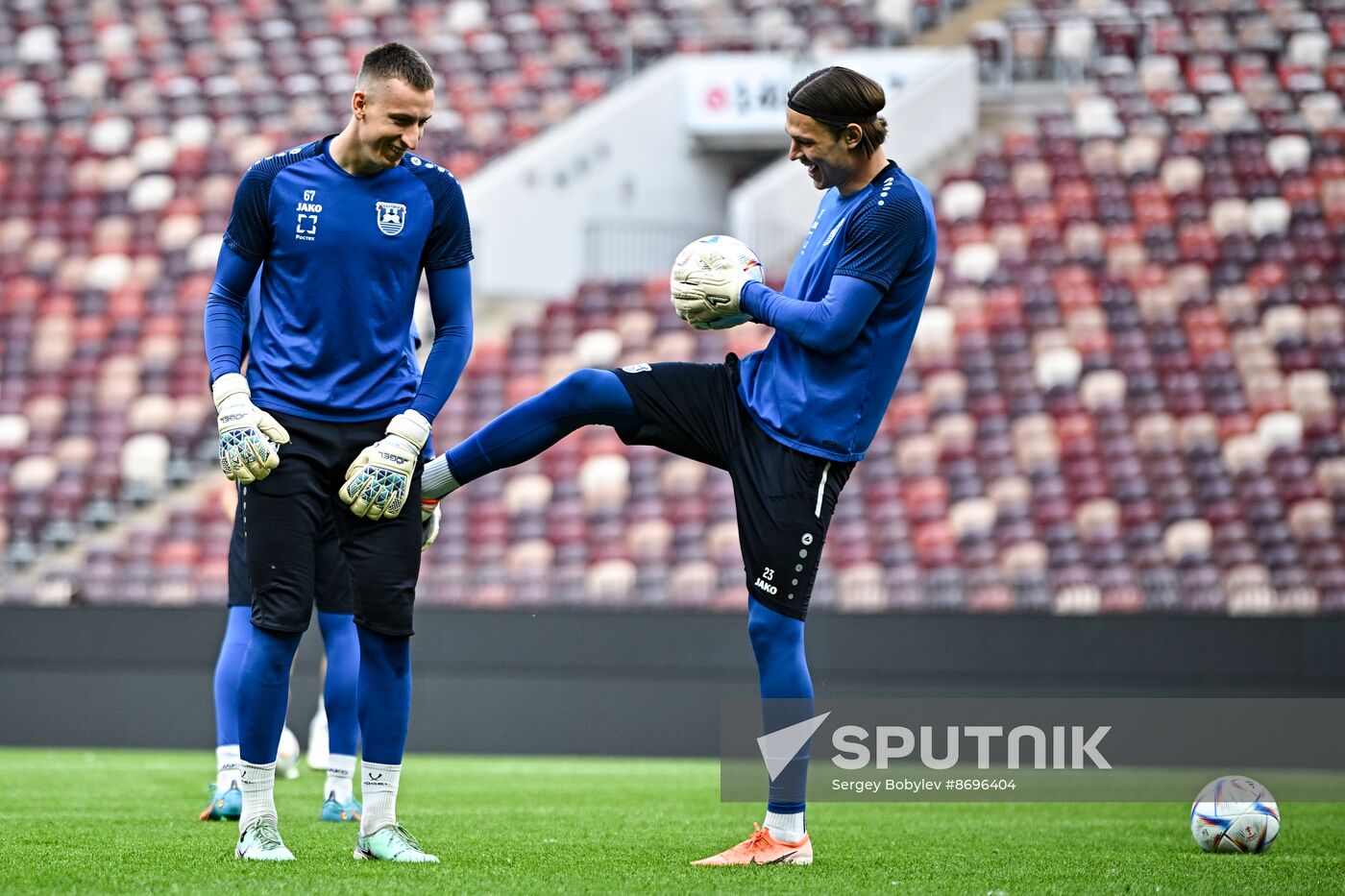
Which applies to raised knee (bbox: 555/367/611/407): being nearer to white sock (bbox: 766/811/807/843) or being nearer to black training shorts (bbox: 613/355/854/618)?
black training shorts (bbox: 613/355/854/618)

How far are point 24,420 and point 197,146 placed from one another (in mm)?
3703

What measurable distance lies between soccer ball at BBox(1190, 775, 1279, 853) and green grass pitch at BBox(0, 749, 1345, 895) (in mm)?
68

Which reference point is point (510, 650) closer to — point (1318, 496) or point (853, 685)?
point (853, 685)

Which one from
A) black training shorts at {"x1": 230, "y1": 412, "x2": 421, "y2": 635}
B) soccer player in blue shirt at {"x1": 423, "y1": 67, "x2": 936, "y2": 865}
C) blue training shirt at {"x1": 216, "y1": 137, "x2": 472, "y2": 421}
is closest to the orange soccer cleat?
soccer player in blue shirt at {"x1": 423, "y1": 67, "x2": 936, "y2": 865}

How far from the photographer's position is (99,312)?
1531 centimetres

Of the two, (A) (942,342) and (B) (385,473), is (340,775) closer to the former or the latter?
(B) (385,473)

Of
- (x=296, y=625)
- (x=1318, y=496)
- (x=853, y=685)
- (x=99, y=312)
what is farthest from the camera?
(x=99, y=312)

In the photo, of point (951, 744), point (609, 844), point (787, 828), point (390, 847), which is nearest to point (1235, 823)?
point (787, 828)

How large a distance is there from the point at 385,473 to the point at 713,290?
1033 millimetres

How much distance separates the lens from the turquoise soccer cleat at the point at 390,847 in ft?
14.8

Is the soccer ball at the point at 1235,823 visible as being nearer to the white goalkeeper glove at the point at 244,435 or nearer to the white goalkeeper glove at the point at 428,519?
the white goalkeeper glove at the point at 428,519

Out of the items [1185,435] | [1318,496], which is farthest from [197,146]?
[1318,496]

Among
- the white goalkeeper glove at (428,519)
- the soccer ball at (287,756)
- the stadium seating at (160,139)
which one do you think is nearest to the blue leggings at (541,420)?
the white goalkeeper glove at (428,519)

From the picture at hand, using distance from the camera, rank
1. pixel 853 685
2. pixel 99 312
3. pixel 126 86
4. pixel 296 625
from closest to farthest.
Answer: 1. pixel 296 625
2. pixel 853 685
3. pixel 99 312
4. pixel 126 86
